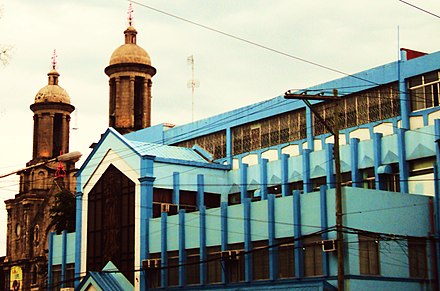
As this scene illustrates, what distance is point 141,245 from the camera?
148ft

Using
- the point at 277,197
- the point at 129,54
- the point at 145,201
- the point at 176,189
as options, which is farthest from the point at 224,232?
the point at 129,54

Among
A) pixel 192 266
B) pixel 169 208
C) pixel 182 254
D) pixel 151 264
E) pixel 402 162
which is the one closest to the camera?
pixel 402 162

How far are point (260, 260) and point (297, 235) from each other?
9.18ft

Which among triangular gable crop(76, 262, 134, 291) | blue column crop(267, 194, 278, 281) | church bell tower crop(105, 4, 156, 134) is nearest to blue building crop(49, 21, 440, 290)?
blue column crop(267, 194, 278, 281)

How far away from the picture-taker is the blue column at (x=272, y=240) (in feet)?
124

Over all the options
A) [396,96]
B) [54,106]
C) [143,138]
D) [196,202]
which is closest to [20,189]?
[54,106]

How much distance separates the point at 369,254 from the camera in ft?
115

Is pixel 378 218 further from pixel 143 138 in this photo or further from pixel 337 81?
pixel 143 138

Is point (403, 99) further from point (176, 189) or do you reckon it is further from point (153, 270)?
point (153, 270)

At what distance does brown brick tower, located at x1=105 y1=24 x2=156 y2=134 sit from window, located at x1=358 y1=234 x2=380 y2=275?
111 feet

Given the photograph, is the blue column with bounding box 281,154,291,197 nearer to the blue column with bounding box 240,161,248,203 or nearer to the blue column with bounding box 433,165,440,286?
the blue column with bounding box 240,161,248,203

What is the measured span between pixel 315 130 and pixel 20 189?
43.7m

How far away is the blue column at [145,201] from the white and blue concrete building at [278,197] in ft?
0.20

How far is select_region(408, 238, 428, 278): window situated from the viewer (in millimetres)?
36000
